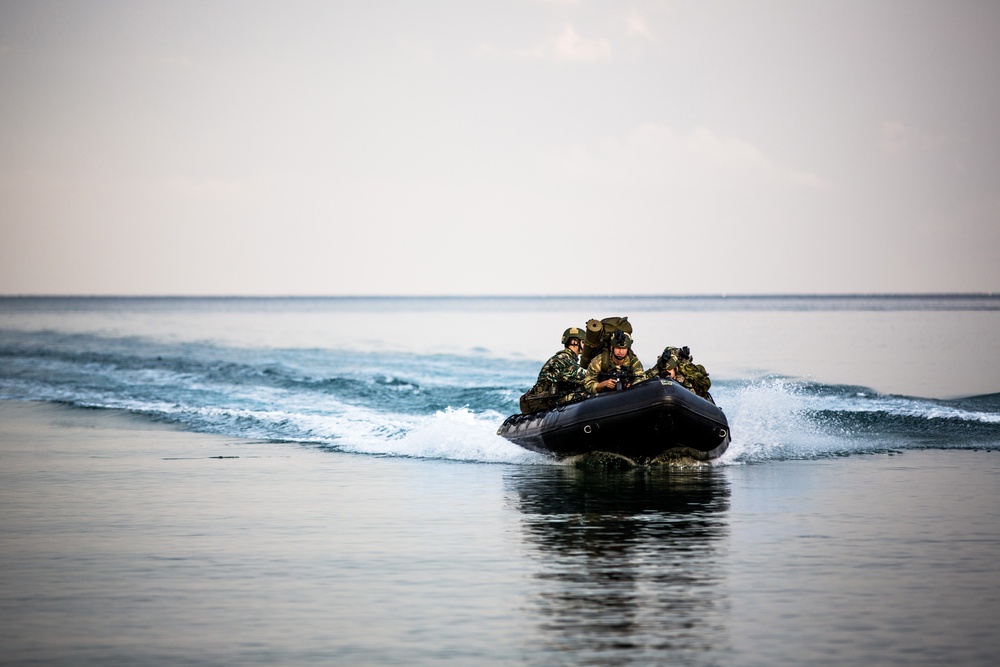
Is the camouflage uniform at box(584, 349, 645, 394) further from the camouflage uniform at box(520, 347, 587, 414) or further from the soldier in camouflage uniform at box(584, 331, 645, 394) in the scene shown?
the camouflage uniform at box(520, 347, 587, 414)

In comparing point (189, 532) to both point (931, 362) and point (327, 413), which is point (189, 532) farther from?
point (931, 362)

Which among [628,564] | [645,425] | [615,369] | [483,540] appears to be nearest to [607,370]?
[615,369]

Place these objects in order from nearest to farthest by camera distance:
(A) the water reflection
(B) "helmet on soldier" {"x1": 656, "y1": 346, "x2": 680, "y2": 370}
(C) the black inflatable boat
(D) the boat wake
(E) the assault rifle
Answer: (A) the water reflection → (C) the black inflatable boat → (B) "helmet on soldier" {"x1": 656, "y1": 346, "x2": 680, "y2": 370} → (E) the assault rifle → (D) the boat wake

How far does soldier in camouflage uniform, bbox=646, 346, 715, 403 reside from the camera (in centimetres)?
2080

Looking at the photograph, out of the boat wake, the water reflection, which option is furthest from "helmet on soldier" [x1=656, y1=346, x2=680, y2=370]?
the water reflection

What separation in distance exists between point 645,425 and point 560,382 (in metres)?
2.45

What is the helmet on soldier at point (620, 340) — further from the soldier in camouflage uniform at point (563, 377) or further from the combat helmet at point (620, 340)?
the soldier in camouflage uniform at point (563, 377)

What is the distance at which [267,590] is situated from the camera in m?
11.2

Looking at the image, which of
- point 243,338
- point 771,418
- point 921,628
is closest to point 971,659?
point 921,628

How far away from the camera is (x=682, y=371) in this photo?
21312 mm

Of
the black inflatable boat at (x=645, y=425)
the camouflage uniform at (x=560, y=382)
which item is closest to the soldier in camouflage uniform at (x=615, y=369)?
the camouflage uniform at (x=560, y=382)

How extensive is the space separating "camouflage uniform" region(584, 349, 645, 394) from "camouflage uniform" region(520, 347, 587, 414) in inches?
8.7

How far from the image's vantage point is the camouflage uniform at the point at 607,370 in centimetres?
2100

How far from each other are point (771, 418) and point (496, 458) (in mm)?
6601
